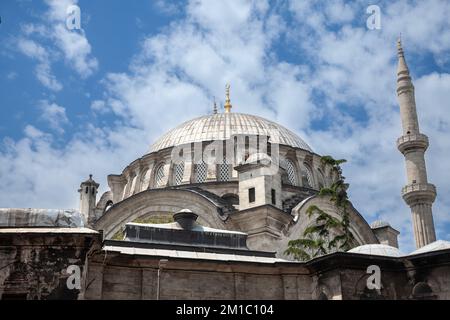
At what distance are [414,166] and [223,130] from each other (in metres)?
10.2

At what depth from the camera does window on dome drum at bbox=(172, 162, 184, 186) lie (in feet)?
112

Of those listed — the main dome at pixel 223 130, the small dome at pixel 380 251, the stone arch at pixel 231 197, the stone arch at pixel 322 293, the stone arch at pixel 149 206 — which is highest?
the main dome at pixel 223 130

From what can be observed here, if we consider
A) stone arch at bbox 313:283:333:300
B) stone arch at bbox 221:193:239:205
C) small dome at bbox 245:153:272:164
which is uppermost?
small dome at bbox 245:153:272:164

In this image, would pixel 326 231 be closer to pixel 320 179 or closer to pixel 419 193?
pixel 419 193

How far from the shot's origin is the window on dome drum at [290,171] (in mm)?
34281

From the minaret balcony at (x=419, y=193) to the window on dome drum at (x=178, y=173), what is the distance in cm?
1114

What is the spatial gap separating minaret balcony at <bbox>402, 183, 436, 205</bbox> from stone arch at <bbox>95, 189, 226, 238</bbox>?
31.2 feet

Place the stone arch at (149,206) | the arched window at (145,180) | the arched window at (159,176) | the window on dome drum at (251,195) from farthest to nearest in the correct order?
the arched window at (145,180)
the arched window at (159,176)
the stone arch at (149,206)
the window on dome drum at (251,195)

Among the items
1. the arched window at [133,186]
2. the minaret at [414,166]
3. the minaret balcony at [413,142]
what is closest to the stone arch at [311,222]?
the minaret at [414,166]

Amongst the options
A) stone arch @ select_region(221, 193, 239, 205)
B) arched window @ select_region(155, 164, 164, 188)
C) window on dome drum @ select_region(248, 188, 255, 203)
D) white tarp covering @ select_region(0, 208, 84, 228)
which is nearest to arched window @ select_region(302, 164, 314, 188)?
stone arch @ select_region(221, 193, 239, 205)

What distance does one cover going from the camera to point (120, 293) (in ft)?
45.9

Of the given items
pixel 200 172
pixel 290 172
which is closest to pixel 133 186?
pixel 200 172

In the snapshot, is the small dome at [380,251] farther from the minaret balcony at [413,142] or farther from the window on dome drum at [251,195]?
the minaret balcony at [413,142]

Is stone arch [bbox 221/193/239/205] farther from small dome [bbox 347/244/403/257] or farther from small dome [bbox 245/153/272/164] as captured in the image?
small dome [bbox 347/244/403/257]
